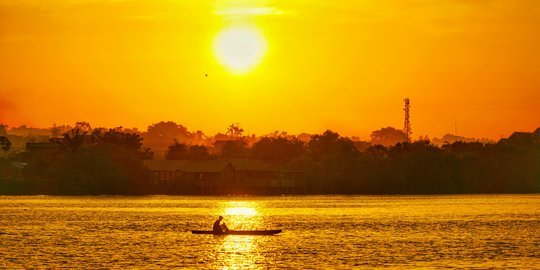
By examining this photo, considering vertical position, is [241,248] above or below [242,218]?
below

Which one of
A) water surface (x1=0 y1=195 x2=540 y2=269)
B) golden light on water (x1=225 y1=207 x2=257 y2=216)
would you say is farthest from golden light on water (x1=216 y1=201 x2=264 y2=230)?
water surface (x1=0 y1=195 x2=540 y2=269)

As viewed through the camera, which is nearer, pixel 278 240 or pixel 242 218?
pixel 278 240

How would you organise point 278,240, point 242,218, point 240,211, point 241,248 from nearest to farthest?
point 241,248, point 278,240, point 242,218, point 240,211

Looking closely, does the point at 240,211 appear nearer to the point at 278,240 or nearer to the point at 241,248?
the point at 278,240

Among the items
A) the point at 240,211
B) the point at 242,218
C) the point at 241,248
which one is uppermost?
the point at 240,211

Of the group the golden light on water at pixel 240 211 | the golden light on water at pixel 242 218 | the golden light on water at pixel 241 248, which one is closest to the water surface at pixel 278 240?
the golden light on water at pixel 241 248

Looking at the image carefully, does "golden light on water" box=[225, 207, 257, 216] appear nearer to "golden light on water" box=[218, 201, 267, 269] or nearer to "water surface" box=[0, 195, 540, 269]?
"water surface" box=[0, 195, 540, 269]

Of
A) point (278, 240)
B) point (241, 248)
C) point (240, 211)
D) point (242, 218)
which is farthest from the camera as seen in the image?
point (240, 211)

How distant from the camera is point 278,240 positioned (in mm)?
103250

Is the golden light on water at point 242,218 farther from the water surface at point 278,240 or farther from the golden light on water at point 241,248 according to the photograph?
the water surface at point 278,240

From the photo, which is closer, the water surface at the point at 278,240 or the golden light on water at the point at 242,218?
the water surface at the point at 278,240

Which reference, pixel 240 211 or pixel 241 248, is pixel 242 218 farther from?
→ pixel 241 248

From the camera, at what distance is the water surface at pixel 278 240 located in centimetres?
8069

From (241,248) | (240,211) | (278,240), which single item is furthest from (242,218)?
(241,248)
